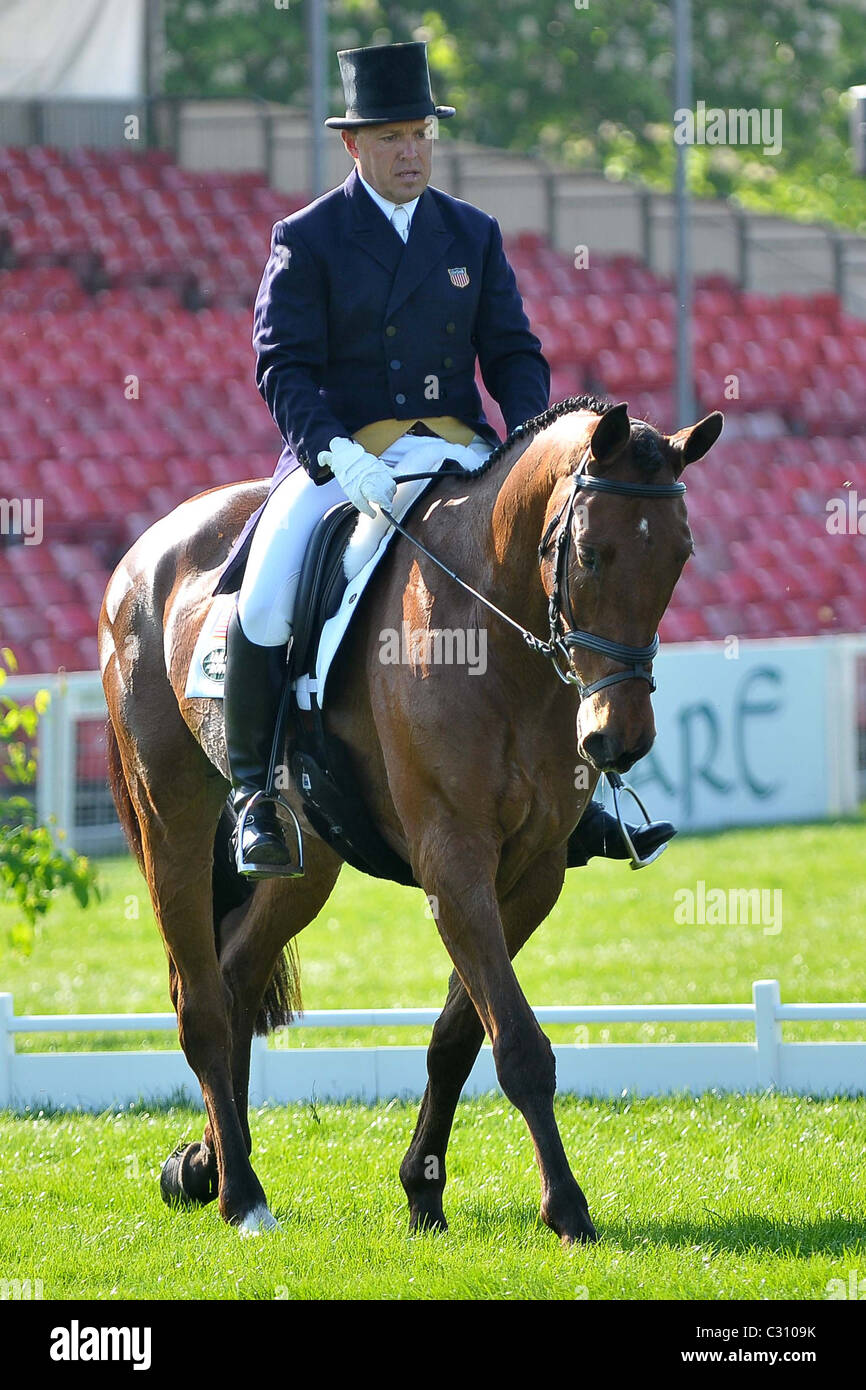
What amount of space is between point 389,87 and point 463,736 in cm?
174

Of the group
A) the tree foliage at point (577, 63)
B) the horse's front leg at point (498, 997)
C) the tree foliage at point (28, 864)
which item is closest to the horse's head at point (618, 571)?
the horse's front leg at point (498, 997)

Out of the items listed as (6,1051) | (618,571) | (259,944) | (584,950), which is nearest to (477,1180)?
(259,944)

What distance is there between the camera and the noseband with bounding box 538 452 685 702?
4.09m

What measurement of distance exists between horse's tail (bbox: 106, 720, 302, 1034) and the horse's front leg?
153 centimetres

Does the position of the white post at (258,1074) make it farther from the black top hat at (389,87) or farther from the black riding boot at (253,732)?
the black top hat at (389,87)

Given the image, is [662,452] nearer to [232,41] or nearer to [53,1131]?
[53,1131]

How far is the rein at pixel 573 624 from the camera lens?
13.4ft

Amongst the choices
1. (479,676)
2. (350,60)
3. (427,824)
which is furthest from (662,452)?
(350,60)

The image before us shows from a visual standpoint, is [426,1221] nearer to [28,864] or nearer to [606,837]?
[606,837]

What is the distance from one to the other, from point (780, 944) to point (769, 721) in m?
4.22

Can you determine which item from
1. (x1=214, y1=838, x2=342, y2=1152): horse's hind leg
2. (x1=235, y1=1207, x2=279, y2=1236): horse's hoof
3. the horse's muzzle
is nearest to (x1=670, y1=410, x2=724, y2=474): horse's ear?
the horse's muzzle

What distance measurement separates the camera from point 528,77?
28.0m

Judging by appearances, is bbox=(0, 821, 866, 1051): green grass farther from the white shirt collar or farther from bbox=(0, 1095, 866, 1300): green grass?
the white shirt collar

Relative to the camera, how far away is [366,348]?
519cm
